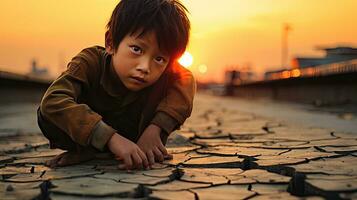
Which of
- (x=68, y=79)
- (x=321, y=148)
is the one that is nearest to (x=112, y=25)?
(x=68, y=79)

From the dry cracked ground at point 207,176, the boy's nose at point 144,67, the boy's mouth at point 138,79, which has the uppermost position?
the boy's nose at point 144,67

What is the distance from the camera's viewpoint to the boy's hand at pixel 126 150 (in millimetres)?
1896

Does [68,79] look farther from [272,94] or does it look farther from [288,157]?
[272,94]

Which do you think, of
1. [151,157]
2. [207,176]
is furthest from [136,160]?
[207,176]

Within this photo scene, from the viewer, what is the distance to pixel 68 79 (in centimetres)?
208

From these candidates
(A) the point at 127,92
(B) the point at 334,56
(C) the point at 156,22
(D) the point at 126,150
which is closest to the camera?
(D) the point at 126,150

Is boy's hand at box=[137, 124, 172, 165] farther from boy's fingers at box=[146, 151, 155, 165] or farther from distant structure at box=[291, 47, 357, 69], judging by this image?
distant structure at box=[291, 47, 357, 69]

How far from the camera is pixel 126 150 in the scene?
74.6 inches

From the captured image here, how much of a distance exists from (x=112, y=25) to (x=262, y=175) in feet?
3.00

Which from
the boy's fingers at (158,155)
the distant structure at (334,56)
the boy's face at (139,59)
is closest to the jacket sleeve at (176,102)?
the boy's fingers at (158,155)

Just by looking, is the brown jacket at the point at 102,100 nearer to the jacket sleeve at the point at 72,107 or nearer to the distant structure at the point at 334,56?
the jacket sleeve at the point at 72,107

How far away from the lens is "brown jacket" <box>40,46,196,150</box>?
1.92 metres

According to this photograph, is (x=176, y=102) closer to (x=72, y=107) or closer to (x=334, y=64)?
(x=72, y=107)

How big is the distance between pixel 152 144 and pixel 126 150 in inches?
11.5
